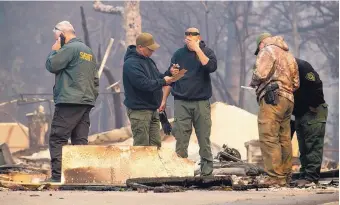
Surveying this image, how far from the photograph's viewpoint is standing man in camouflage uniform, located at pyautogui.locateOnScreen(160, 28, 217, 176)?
1202cm

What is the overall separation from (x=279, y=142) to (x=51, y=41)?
4068 cm

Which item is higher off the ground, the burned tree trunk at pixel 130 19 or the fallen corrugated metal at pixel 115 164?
the burned tree trunk at pixel 130 19

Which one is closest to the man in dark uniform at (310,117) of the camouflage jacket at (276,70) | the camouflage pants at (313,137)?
the camouflage pants at (313,137)

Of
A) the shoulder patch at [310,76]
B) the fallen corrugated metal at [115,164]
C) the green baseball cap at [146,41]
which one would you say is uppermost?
the green baseball cap at [146,41]

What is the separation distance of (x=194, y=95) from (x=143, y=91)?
1.93 feet

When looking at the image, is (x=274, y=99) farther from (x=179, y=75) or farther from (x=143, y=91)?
(x=143, y=91)

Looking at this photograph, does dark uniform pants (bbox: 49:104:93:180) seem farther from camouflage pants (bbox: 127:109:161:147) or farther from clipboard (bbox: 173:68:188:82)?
clipboard (bbox: 173:68:188:82)

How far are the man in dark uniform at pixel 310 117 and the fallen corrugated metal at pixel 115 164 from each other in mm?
1530

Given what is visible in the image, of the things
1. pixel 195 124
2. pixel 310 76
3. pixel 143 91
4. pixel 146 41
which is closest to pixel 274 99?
pixel 310 76

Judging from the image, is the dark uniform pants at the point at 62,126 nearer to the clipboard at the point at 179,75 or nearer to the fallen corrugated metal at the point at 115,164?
the fallen corrugated metal at the point at 115,164

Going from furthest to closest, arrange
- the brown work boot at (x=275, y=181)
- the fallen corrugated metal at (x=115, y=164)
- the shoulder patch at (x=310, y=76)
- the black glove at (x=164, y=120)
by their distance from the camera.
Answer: the black glove at (x=164, y=120) < the shoulder patch at (x=310, y=76) < the brown work boot at (x=275, y=181) < the fallen corrugated metal at (x=115, y=164)

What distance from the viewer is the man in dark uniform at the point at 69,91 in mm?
11125

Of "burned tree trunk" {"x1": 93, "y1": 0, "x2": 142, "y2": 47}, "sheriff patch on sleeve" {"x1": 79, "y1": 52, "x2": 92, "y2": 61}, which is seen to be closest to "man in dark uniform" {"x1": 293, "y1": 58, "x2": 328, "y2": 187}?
"sheriff patch on sleeve" {"x1": 79, "y1": 52, "x2": 92, "y2": 61}

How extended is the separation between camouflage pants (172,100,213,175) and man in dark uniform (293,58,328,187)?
1030mm
